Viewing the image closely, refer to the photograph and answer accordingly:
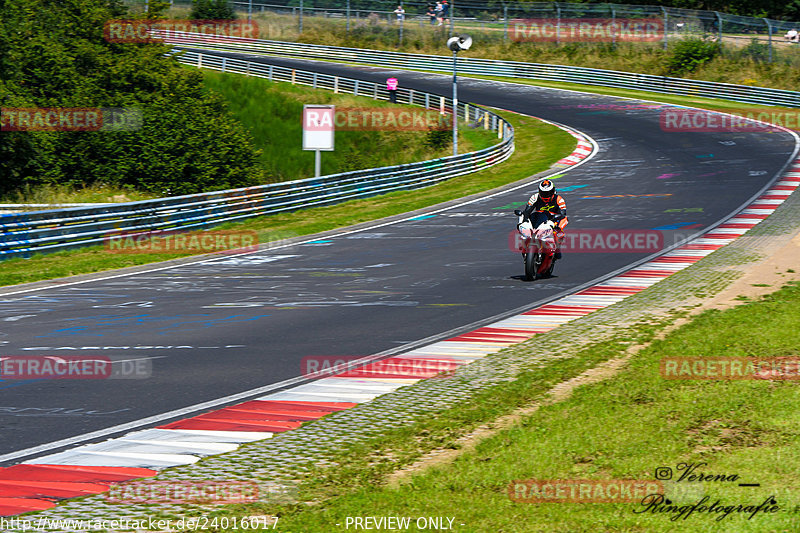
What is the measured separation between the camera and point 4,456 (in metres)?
6.68

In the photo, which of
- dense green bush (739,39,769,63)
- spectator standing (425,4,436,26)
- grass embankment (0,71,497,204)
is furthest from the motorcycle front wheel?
spectator standing (425,4,436,26)

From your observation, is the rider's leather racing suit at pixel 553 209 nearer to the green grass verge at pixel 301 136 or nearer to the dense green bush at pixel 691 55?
the green grass verge at pixel 301 136

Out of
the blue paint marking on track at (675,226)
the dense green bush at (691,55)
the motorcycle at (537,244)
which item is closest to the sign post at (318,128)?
the blue paint marking on track at (675,226)

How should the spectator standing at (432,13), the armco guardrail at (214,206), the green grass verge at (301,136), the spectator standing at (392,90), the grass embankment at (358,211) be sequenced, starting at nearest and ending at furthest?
the grass embankment at (358,211), the armco guardrail at (214,206), the green grass verge at (301,136), the spectator standing at (392,90), the spectator standing at (432,13)

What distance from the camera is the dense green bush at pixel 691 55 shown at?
55.6 meters

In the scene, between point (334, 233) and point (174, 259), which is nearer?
point (174, 259)

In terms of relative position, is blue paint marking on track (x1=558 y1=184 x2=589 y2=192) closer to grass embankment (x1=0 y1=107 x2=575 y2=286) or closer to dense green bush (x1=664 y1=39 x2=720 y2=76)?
grass embankment (x1=0 y1=107 x2=575 y2=286)

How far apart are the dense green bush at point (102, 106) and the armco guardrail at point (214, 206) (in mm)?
9489

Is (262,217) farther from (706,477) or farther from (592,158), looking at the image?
(706,477)

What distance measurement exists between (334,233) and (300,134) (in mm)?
27257

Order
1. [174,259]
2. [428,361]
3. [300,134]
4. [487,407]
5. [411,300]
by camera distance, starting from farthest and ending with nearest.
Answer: [300,134], [174,259], [411,300], [428,361], [487,407]

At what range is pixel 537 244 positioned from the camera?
1493 centimetres

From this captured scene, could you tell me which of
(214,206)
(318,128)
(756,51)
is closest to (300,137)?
(318,128)

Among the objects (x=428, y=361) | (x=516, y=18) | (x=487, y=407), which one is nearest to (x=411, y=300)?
(x=428, y=361)
